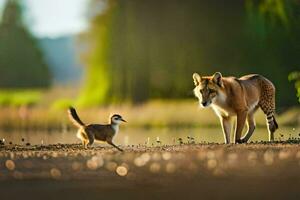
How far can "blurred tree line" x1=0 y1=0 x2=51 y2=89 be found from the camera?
2437 inches

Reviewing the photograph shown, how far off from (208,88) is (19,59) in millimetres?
47817

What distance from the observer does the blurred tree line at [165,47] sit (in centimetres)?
2972

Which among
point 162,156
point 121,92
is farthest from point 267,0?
point 162,156

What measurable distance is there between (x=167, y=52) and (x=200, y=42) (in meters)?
1.24

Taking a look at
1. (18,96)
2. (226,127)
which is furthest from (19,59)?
(226,127)

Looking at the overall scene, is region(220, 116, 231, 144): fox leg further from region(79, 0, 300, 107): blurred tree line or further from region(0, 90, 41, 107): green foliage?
region(0, 90, 41, 107): green foliage

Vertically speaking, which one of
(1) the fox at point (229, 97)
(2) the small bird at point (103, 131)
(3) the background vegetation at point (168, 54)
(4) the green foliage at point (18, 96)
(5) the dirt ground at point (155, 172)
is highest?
(4) the green foliage at point (18, 96)

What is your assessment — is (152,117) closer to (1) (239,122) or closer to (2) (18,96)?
(1) (239,122)

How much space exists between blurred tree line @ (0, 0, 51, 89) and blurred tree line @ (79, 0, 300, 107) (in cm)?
2737

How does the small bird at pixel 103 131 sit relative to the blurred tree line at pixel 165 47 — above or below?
below

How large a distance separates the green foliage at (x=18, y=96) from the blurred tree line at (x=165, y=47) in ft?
79.6

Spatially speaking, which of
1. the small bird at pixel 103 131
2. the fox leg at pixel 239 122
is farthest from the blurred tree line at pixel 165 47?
the small bird at pixel 103 131

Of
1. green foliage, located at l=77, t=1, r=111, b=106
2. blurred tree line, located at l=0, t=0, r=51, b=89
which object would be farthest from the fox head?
blurred tree line, located at l=0, t=0, r=51, b=89

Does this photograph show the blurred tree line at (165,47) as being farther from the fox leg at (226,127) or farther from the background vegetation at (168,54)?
the fox leg at (226,127)
